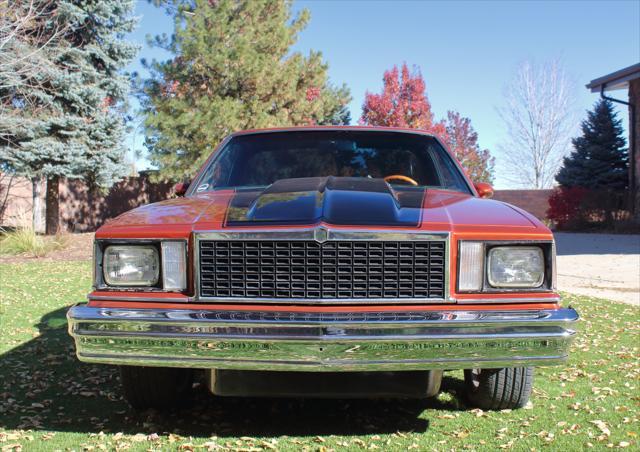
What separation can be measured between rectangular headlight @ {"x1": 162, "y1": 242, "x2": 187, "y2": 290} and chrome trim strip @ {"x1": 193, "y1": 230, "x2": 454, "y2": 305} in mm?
74

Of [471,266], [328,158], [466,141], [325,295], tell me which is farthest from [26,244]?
[466,141]

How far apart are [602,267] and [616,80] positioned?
11941 millimetres

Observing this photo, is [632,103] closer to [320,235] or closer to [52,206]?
[52,206]

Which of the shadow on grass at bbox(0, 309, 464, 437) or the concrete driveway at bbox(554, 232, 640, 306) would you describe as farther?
the concrete driveway at bbox(554, 232, 640, 306)

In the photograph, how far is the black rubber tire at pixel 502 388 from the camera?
326 centimetres

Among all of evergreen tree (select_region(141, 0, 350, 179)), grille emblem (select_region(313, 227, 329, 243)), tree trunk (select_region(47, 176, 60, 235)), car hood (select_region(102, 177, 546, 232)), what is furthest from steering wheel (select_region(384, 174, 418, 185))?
tree trunk (select_region(47, 176, 60, 235))

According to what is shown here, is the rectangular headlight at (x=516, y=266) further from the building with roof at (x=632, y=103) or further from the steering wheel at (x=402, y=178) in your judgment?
the building with roof at (x=632, y=103)

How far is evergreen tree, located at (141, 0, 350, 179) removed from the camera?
15.7m

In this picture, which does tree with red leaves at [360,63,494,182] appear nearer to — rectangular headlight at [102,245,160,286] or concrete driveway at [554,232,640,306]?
concrete driveway at [554,232,640,306]

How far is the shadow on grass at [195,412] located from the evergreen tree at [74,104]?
1016 centimetres

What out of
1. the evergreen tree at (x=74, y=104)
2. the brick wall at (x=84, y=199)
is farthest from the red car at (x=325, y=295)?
the brick wall at (x=84, y=199)

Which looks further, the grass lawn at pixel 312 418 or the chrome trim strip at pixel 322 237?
the grass lawn at pixel 312 418

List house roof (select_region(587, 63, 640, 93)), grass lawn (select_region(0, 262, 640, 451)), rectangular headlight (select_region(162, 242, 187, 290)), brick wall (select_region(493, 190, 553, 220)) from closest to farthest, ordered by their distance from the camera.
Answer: rectangular headlight (select_region(162, 242, 187, 290)) → grass lawn (select_region(0, 262, 640, 451)) → house roof (select_region(587, 63, 640, 93)) → brick wall (select_region(493, 190, 553, 220))

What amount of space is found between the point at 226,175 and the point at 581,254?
11.3m
